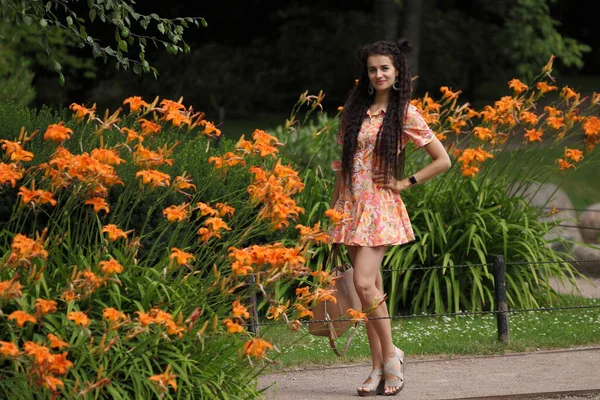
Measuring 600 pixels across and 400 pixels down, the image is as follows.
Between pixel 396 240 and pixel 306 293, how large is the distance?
1.11m

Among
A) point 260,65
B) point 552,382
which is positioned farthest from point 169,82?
point 552,382

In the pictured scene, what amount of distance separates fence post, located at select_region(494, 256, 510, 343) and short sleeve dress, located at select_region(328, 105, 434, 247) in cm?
152

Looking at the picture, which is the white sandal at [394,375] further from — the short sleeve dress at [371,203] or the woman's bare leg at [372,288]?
the short sleeve dress at [371,203]

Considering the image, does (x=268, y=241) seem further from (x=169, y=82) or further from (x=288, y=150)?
(x=169, y=82)

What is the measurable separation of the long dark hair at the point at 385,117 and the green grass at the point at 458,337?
4.39 ft

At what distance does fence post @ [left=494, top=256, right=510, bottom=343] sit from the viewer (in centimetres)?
736

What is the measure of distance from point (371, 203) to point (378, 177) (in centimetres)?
14

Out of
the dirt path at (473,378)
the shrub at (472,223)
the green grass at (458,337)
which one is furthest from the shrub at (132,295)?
the shrub at (472,223)

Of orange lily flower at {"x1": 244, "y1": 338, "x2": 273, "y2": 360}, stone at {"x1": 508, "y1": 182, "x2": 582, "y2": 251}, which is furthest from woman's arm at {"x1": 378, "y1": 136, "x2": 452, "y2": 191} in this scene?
stone at {"x1": 508, "y1": 182, "x2": 582, "y2": 251}

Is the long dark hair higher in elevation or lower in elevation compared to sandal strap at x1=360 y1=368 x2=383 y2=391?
higher

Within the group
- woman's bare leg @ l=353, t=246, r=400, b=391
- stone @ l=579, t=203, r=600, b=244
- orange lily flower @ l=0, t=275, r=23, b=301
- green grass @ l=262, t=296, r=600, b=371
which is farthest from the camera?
stone @ l=579, t=203, r=600, b=244

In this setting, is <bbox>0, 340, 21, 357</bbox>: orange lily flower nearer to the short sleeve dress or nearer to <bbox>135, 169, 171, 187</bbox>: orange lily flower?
<bbox>135, 169, 171, 187</bbox>: orange lily flower

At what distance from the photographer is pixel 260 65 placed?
23828mm

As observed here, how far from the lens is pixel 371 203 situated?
19.6 ft
